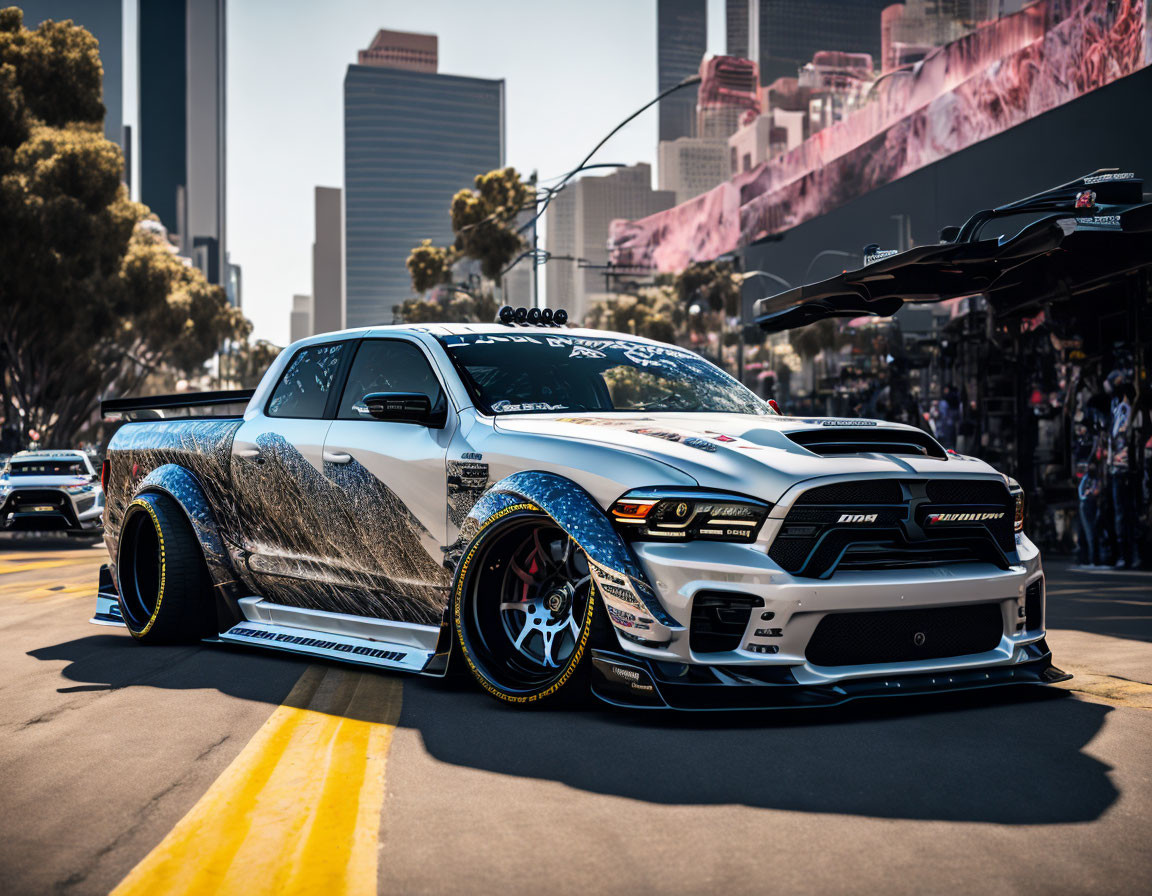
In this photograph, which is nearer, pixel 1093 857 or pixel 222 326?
pixel 1093 857

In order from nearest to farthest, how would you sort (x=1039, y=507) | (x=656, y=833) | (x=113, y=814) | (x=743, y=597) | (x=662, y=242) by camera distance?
(x=656, y=833) → (x=113, y=814) → (x=743, y=597) → (x=1039, y=507) → (x=662, y=242)

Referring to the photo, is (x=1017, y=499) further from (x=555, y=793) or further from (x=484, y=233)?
(x=484, y=233)

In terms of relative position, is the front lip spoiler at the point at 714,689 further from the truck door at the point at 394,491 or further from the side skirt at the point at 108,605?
the side skirt at the point at 108,605

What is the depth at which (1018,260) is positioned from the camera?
9805 mm

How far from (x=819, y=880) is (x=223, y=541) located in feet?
15.9

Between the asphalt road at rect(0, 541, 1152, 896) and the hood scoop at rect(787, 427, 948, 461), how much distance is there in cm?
98

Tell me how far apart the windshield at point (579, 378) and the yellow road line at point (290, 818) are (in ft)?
5.21

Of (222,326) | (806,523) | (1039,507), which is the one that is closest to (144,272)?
(222,326)

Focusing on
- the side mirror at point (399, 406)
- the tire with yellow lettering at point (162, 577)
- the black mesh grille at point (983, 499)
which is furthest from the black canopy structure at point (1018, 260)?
the tire with yellow lettering at point (162, 577)

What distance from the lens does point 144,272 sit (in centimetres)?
4266

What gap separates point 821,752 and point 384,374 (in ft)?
10.6

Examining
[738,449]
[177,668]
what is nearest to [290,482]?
[177,668]

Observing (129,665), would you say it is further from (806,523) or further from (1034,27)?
(1034,27)

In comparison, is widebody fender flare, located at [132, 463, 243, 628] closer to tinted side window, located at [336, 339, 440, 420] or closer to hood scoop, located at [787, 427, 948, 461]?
tinted side window, located at [336, 339, 440, 420]
